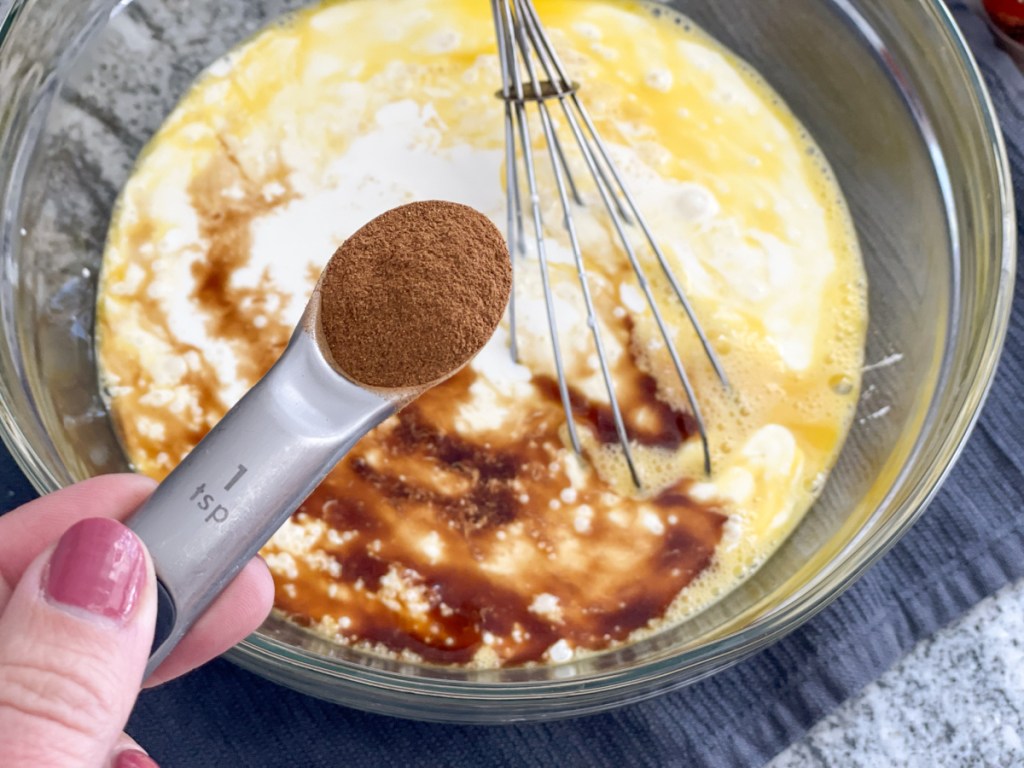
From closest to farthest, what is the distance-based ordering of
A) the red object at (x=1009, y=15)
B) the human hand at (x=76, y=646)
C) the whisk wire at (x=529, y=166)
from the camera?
the human hand at (x=76, y=646), the whisk wire at (x=529, y=166), the red object at (x=1009, y=15)

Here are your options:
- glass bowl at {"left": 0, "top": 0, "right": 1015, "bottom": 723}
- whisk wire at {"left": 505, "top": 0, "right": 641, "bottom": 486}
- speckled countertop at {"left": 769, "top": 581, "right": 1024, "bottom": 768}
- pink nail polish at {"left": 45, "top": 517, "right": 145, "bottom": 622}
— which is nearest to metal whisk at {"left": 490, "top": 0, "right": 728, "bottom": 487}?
whisk wire at {"left": 505, "top": 0, "right": 641, "bottom": 486}

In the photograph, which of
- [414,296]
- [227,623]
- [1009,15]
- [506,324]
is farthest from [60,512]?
[1009,15]

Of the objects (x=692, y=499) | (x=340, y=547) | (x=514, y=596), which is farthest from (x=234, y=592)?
(x=692, y=499)

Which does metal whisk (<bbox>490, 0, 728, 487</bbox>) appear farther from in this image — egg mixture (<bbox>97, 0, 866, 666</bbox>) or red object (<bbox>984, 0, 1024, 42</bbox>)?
red object (<bbox>984, 0, 1024, 42</bbox>)

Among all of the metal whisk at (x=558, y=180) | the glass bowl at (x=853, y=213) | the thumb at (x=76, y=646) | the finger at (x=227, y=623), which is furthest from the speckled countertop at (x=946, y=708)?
the thumb at (x=76, y=646)

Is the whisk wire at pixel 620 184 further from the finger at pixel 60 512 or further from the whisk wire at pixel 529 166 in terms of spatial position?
the finger at pixel 60 512

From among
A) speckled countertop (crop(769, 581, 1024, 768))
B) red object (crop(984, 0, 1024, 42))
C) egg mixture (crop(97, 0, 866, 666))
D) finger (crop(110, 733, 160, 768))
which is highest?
red object (crop(984, 0, 1024, 42))
